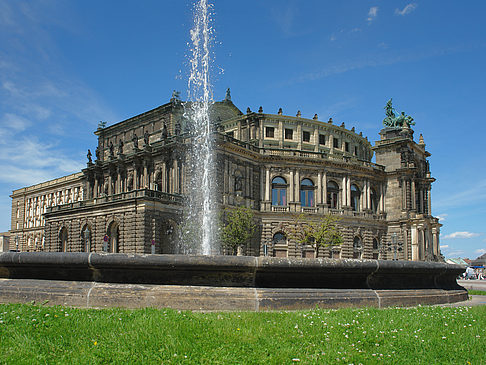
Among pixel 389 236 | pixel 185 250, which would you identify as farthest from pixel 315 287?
pixel 389 236

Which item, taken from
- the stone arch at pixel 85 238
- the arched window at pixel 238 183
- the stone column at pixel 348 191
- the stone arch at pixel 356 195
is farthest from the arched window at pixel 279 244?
the stone arch at pixel 85 238

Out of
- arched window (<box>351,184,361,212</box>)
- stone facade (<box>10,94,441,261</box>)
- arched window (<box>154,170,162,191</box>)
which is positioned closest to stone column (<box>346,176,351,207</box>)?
stone facade (<box>10,94,441,261</box>)

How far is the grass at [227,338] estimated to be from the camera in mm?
5266

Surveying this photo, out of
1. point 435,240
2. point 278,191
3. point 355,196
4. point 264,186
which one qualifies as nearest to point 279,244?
point 278,191

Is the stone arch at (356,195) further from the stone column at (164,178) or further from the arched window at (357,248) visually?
the stone column at (164,178)

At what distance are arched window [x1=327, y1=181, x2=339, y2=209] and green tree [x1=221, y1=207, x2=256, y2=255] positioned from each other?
12948 millimetres

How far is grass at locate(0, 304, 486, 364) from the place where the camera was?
5266 millimetres

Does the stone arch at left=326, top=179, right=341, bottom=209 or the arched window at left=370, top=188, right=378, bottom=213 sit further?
the arched window at left=370, top=188, right=378, bottom=213

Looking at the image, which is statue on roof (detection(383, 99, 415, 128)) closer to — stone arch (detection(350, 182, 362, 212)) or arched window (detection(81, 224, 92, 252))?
stone arch (detection(350, 182, 362, 212))

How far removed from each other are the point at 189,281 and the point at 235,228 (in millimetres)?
35438

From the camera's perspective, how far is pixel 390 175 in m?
60.0

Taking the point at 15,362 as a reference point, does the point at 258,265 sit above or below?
above

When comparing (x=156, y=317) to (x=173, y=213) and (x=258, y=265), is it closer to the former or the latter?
(x=258, y=265)

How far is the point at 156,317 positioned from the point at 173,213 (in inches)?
1409
